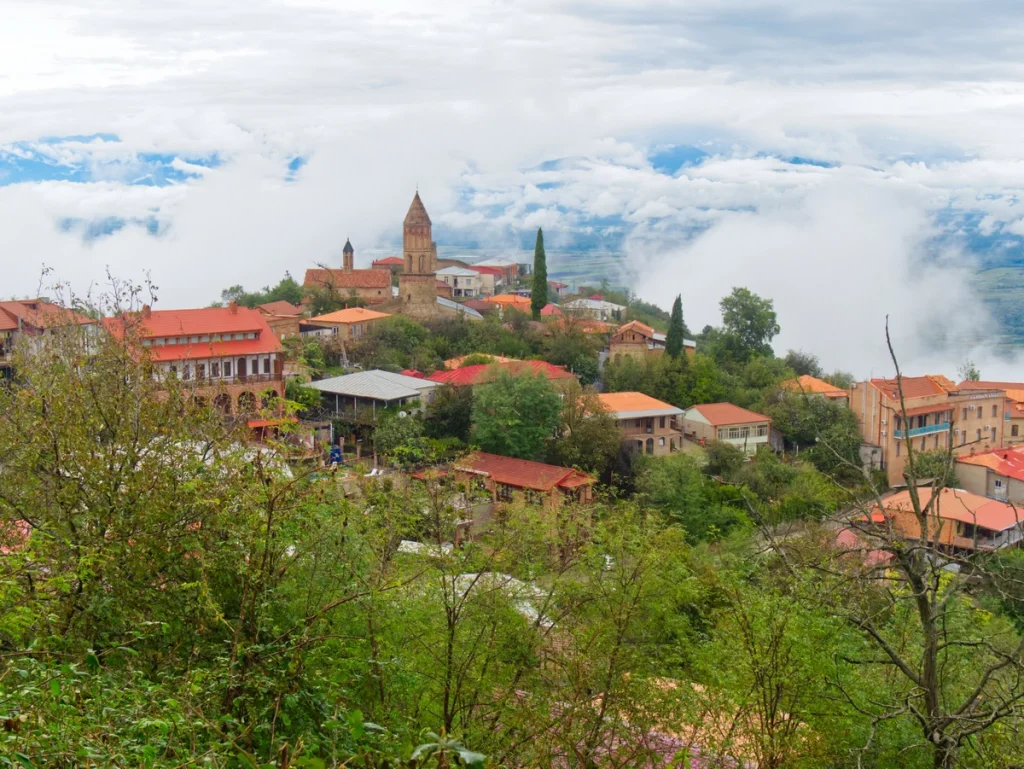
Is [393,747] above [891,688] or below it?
above

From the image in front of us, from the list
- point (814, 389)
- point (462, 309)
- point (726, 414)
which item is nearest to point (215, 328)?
point (726, 414)

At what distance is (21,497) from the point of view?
22.9 feet

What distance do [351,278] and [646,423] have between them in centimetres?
2317

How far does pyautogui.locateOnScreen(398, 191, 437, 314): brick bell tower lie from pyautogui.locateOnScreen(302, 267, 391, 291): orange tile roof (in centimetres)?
473

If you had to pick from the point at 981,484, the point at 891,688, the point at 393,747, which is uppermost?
the point at 393,747

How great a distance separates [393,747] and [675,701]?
8.24 feet

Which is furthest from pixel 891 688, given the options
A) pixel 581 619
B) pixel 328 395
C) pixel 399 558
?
pixel 328 395

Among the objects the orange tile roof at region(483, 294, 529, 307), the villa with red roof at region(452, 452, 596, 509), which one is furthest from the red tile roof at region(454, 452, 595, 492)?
the orange tile roof at region(483, 294, 529, 307)

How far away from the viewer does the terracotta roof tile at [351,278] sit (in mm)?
47719

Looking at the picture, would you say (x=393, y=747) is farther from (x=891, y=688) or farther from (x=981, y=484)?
(x=981, y=484)

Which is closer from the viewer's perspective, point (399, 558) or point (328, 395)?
point (399, 558)

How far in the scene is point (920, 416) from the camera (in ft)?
104

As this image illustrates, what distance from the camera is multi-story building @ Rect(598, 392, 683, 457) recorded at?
94.1ft

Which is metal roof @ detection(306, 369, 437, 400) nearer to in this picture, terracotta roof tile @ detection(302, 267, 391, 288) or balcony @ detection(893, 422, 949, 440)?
balcony @ detection(893, 422, 949, 440)
